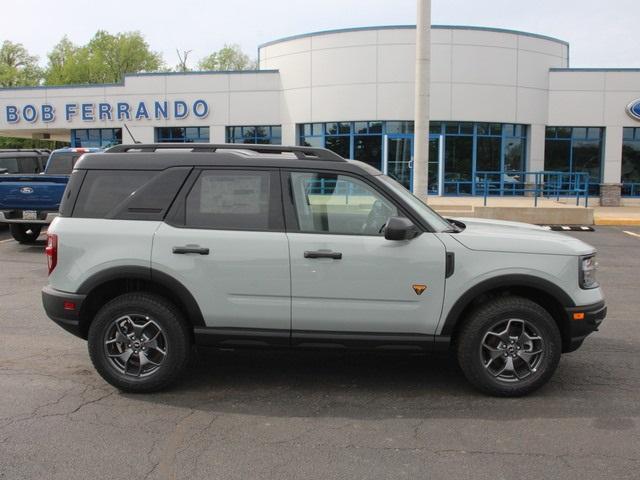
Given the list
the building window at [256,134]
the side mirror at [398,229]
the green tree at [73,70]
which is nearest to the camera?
the side mirror at [398,229]

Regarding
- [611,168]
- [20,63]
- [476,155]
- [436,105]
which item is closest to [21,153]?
[436,105]

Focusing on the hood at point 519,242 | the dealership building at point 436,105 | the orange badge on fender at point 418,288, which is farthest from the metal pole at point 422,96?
the orange badge on fender at point 418,288

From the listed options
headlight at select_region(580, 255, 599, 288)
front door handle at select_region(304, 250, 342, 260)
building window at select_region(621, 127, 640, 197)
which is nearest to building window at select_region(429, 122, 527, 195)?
building window at select_region(621, 127, 640, 197)

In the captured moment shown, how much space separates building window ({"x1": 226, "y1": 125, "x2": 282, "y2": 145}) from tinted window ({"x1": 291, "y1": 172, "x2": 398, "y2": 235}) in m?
21.8

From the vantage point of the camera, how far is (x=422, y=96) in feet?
52.6

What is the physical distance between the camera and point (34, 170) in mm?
16094

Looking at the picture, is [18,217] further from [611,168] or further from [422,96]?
[611,168]

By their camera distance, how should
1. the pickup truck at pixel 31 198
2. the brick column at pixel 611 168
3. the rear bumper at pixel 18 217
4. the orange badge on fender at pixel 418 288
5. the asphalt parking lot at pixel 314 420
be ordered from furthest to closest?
the brick column at pixel 611 168
the rear bumper at pixel 18 217
the pickup truck at pixel 31 198
the orange badge on fender at pixel 418 288
the asphalt parking lot at pixel 314 420

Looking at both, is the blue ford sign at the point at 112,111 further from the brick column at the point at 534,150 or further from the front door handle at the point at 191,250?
the front door handle at the point at 191,250

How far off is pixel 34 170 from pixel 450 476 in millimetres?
15452

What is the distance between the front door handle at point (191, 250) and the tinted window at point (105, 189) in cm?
61

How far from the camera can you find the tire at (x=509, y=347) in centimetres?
439

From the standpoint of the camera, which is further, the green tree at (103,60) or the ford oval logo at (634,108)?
the green tree at (103,60)

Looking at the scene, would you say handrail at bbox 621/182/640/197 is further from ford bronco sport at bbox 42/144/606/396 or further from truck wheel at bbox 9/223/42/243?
ford bronco sport at bbox 42/144/606/396
